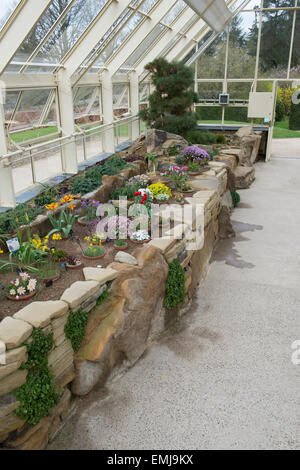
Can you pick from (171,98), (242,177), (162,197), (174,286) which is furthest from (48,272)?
(171,98)

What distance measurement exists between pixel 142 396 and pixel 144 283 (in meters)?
1.07

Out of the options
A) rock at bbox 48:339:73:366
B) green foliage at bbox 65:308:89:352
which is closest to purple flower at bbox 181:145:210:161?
green foliage at bbox 65:308:89:352

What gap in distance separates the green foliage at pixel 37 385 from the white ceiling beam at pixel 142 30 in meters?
9.36

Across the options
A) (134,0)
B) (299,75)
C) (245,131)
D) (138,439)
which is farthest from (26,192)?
(299,75)

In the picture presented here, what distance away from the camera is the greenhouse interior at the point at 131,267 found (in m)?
3.24

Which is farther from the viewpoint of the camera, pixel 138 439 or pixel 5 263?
pixel 5 263

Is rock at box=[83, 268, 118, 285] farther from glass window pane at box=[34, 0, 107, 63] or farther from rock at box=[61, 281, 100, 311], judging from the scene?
glass window pane at box=[34, 0, 107, 63]

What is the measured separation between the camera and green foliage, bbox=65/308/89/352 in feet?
11.1

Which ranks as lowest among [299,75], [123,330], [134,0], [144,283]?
[123,330]

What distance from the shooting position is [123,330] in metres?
3.82

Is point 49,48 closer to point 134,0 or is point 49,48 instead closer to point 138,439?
point 134,0

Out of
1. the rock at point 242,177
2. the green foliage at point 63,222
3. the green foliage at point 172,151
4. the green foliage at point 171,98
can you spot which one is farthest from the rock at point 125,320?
the green foliage at point 171,98
